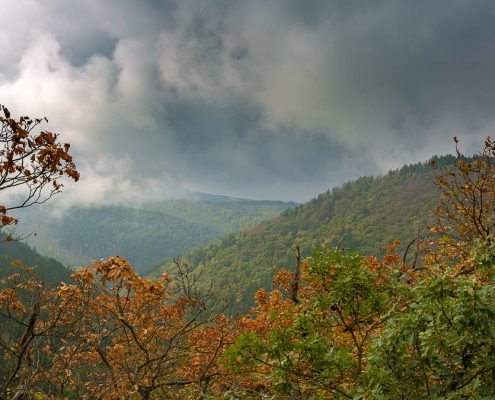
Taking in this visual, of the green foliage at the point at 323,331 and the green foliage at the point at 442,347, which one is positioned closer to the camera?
the green foliage at the point at 442,347

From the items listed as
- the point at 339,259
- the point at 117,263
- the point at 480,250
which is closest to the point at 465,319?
the point at 480,250

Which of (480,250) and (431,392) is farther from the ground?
(480,250)

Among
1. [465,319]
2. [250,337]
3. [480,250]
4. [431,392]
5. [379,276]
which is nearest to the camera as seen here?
[465,319]

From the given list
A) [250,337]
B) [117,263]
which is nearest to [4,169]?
[117,263]

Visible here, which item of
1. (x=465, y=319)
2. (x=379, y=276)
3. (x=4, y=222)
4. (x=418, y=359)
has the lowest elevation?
(x=418, y=359)

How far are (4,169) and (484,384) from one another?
9643mm

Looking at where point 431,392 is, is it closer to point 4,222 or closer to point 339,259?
point 339,259

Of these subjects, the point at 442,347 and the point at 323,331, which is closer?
the point at 442,347

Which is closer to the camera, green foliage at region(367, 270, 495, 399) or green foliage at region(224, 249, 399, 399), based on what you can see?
green foliage at region(367, 270, 495, 399)

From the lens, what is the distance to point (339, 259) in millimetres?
7609

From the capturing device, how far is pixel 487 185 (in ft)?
45.9

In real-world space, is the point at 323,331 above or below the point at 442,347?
below

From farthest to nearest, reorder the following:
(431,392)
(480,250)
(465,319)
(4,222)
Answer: (4,222), (480,250), (431,392), (465,319)

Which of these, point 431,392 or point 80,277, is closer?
point 431,392
